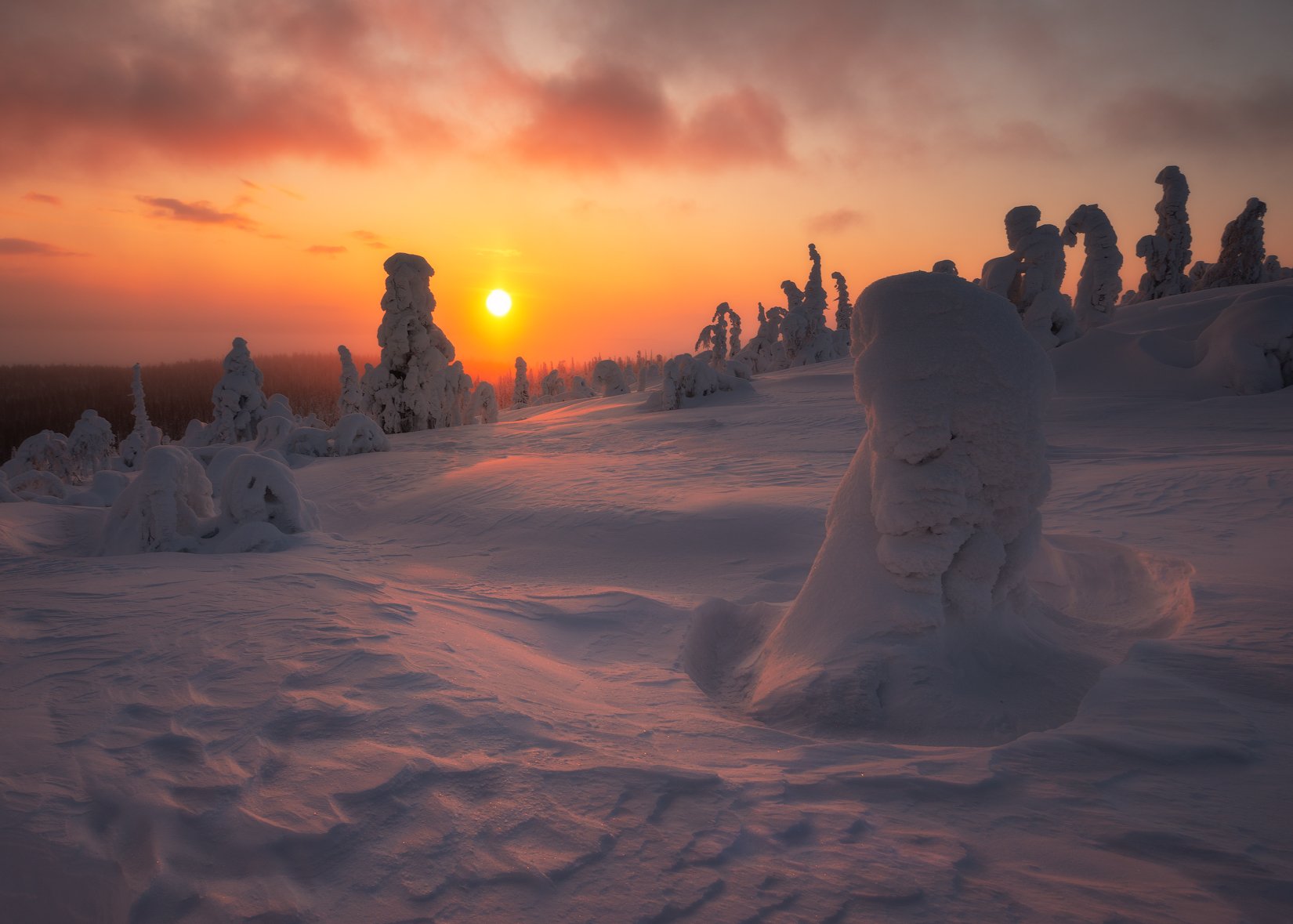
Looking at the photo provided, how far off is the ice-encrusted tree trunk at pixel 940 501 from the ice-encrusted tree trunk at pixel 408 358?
870 inches

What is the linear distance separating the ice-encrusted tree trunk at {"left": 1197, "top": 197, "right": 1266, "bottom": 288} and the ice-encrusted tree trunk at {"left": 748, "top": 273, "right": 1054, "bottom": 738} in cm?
3110

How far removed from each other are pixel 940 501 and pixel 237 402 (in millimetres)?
36173

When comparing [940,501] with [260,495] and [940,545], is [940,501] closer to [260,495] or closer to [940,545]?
[940,545]

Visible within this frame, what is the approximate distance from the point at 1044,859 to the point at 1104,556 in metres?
4.92

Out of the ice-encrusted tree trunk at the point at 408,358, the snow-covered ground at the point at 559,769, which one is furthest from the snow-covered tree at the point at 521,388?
the snow-covered ground at the point at 559,769

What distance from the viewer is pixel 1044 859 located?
2.01m

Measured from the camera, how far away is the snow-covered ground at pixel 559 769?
1.89m

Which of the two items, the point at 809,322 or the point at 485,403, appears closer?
the point at 485,403

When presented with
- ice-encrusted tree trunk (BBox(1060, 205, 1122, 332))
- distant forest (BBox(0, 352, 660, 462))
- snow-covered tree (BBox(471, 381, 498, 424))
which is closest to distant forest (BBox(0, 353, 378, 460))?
distant forest (BBox(0, 352, 660, 462))

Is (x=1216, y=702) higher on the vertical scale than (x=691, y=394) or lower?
lower

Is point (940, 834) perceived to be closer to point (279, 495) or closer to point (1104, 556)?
point (1104, 556)

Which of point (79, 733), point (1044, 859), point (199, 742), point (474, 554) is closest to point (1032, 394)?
point (1044, 859)

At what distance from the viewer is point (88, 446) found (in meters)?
33.6

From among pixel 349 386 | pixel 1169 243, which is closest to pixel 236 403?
pixel 349 386
